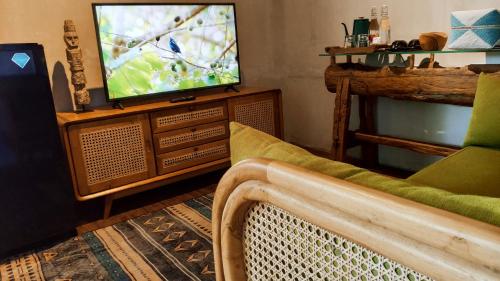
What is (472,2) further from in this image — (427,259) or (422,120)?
(427,259)

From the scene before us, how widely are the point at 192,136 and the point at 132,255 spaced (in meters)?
1.05

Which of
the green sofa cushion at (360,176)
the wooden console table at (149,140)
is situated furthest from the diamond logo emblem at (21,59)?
the green sofa cushion at (360,176)

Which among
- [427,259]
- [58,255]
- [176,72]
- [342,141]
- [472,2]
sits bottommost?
[58,255]

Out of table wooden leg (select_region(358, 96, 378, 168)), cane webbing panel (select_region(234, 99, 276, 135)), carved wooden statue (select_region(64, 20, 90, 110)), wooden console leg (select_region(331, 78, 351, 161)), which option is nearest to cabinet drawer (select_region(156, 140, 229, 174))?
cane webbing panel (select_region(234, 99, 276, 135))

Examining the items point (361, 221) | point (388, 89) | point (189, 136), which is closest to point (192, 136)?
point (189, 136)

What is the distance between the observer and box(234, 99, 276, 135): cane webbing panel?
3.30 meters

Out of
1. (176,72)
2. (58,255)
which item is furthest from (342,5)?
(58,255)

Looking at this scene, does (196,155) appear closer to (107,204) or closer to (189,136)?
(189,136)

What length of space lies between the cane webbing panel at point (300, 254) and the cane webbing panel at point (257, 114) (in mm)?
2299

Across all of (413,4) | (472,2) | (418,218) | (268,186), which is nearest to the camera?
(418,218)

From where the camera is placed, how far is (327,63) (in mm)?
3691

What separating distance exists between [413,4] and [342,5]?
0.66 meters

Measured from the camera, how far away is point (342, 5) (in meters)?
3.45

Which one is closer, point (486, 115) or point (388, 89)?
point (486, 115)
